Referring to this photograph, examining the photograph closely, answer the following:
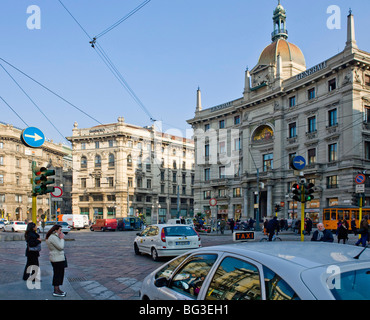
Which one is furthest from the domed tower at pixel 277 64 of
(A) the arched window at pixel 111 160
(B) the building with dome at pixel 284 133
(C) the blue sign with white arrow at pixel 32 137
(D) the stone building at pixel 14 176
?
(D) the stone building at pixel 14 176

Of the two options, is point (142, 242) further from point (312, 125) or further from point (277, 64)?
point (277, 64)

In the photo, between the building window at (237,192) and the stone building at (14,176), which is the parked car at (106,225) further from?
the stone building at (14,176)

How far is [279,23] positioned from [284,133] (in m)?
18.6

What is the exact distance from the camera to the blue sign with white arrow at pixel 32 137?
1027 cm

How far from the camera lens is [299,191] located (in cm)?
1422

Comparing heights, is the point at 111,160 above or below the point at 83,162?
above

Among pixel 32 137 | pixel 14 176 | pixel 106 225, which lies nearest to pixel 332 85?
pixel 106 225

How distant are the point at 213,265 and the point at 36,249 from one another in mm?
6371

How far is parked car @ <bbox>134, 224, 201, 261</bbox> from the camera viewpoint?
1303 centimetres

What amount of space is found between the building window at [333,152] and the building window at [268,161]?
27.4ft

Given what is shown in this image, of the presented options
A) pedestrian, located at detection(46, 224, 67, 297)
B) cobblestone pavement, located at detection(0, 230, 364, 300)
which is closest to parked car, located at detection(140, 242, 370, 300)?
pedestrian, located at detection(46, 224, 67, 297)

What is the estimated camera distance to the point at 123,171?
6262 cm

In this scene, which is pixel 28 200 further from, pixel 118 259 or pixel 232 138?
pixel 118 259
